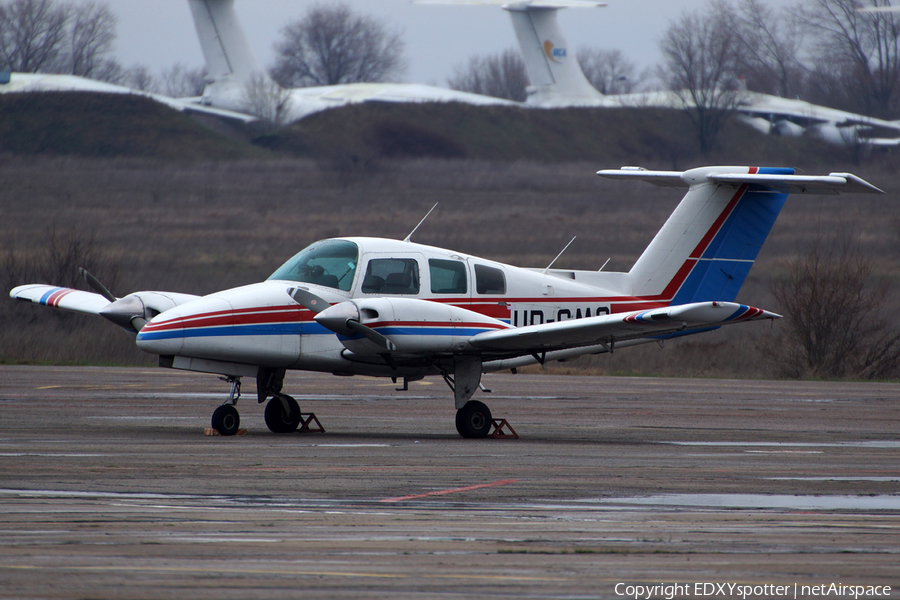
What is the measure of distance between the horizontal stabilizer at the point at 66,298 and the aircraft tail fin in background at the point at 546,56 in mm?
65763

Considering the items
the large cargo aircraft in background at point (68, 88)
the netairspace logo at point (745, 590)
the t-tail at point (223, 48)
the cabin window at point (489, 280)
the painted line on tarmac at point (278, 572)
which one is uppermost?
the t-tail at point (223, 48)

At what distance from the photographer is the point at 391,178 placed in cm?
5794

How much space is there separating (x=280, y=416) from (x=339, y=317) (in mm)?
2146

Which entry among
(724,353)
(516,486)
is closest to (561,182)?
(724,353)

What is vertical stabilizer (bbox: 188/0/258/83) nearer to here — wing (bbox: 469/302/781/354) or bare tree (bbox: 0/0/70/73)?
bare tree (bbox: 0/0/70/73)

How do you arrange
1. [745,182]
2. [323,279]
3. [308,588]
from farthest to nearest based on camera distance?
[745,182] → [323,279] → [308,588]

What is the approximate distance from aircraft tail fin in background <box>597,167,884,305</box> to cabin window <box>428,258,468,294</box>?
10.1ft

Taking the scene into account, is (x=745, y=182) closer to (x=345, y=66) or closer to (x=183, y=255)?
(x=183, y=255)

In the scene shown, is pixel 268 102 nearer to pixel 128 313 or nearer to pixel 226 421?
pixel 128 313

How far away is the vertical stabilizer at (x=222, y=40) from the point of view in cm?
8119

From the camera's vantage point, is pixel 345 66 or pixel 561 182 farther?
pixel 345 66

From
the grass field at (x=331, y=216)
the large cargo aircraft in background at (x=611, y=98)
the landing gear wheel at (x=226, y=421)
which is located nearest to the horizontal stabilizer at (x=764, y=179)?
the landing gear wheel at (x=226, y=421)

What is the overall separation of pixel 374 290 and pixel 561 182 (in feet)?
155

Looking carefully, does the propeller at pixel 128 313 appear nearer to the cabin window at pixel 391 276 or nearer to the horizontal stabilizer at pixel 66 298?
the horizontal stabilizer at pixel 66 298
